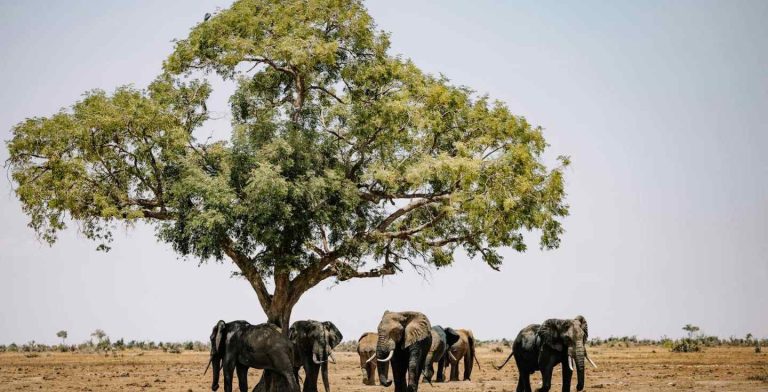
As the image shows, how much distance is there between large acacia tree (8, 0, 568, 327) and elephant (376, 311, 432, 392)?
647 cm

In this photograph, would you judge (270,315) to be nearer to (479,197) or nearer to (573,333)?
(479,197)

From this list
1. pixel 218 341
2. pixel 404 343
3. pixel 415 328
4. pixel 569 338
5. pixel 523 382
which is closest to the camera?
pixel 218 341

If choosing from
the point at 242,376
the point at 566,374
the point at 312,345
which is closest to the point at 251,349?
the point at 242,376

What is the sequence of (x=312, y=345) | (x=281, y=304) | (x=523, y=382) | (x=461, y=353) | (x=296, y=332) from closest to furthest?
(x=312, y=345) < (x=296, y=332) < (x=523, y=382) < (x=281, y=304) < (x=461, y=353)

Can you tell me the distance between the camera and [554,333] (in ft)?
83.6

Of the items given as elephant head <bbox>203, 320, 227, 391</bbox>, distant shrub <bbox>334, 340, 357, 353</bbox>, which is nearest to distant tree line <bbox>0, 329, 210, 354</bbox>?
distant shrub <bbox>334, 340, 357, 353</bbox>

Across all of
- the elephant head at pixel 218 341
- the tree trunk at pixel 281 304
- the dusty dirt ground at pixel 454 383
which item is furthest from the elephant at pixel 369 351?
the elephant head at pixel 218 341

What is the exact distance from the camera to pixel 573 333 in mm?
25062

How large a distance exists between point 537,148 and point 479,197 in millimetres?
3610

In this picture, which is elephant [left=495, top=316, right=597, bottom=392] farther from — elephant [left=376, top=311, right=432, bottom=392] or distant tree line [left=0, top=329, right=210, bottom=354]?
distant tree line [left=0, top=329, right=210, bottom=354]

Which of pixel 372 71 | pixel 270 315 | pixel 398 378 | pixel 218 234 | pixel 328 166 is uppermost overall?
pixel 372 71

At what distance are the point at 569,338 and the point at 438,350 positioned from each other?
6936mm

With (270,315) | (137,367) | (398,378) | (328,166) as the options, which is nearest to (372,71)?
(328,166)

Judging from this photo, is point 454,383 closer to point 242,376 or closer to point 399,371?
point 399,371
